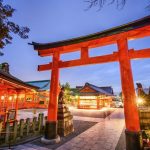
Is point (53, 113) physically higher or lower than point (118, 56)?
lower

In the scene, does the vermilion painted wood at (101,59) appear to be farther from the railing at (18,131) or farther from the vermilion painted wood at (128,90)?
the railing at (18,131)

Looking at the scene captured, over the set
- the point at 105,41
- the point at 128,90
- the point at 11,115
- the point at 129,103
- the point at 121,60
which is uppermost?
the point at 105,41

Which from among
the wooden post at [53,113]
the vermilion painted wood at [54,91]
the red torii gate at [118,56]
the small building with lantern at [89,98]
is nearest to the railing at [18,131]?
the wooden post at [53,113]

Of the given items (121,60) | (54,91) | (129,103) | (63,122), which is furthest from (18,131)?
(121,60)

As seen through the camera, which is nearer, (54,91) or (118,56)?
(118,56)

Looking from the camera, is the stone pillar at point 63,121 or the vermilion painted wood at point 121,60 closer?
the vermilion painted wood at point 121,60

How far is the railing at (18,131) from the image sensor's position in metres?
6.53

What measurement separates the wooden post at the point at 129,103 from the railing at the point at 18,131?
18.1 feet

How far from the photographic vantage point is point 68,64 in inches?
288

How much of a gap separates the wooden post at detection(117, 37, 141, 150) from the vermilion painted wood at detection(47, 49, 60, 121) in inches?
141

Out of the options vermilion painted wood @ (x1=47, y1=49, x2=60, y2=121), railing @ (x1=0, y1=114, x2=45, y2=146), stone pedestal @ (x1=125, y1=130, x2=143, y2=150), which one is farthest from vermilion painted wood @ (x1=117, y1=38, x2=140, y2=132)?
railing @ (x1=0, y1=114, x2=45, y2=146)

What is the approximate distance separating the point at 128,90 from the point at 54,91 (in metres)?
3.90

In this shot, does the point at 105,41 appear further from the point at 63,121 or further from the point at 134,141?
the point at 63,121

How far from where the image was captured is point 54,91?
24.0 ft
